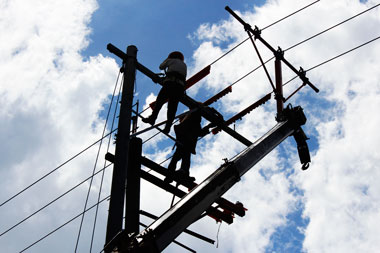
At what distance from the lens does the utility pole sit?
5.23m

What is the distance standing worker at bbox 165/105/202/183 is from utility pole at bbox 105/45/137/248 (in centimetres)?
137

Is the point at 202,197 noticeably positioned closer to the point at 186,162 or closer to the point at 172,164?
the point at 172,164

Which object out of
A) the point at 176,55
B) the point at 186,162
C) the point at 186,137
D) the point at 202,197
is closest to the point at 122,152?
the point at 202,197

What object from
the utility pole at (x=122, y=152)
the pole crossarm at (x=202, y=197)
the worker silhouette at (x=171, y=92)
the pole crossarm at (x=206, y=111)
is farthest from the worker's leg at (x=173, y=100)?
the pole crossarm at (x=202, y=197)

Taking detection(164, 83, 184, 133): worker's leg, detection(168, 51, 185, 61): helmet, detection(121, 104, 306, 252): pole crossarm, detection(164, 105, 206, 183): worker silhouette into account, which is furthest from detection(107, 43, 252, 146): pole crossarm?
detection(121, 104, 306, 252): pole crossarm

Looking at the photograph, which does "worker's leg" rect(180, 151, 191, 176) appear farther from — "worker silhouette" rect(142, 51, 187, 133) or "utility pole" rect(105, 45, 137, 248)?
"utility pole" rect(105, 45, 137, 248)

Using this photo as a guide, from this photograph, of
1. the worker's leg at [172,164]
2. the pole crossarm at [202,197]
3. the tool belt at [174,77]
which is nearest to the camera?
the pole crossarm at [202,197]

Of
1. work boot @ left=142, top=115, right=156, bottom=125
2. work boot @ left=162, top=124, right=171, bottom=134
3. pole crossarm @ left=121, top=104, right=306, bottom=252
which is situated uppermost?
work boot @ left=142, top=115, right=156, bottom=125

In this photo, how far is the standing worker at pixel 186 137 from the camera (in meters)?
7.45

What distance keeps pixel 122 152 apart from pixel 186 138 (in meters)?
2.25

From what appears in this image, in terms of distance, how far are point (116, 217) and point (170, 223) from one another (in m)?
0.72

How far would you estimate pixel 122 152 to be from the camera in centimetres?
578

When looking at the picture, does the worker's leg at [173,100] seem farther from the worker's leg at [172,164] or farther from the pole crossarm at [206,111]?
the worker's leg at [172,164]

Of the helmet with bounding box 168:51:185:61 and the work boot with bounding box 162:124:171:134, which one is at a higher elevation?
the helmet with bounding box 168:51:185:61
